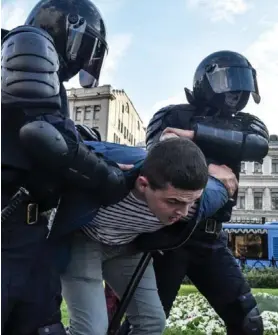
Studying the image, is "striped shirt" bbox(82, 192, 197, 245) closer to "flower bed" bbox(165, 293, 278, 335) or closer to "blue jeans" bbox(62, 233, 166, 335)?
"blue jeans" bbox(62, 233, 166, 335)

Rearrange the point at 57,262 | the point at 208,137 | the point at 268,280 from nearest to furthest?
the point at 57,262 < the point at 208,137 < the point at 268,280

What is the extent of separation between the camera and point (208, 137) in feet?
8.73

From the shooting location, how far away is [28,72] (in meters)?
1.78

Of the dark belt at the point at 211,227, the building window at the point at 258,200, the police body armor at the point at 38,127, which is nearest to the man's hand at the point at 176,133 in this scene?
the dark belt at the point at 211,227

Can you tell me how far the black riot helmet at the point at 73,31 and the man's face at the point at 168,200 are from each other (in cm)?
66

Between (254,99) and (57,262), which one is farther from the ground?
(254,99)

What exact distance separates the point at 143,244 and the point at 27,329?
Result: 68cm

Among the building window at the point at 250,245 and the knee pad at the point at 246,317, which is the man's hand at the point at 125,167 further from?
the building window at the point at 250,245

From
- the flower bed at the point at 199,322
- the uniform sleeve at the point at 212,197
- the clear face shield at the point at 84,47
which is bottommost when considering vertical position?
the flower bed at the point at 199,322

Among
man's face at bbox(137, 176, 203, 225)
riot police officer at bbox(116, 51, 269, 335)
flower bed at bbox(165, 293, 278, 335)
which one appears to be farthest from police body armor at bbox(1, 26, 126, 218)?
flower bed at bbox(165, 293, 278, 335)

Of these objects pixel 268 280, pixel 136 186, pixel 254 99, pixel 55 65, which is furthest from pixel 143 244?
pixel 268 280

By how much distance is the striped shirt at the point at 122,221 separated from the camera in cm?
213

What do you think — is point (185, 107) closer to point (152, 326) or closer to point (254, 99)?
point (254, 99)

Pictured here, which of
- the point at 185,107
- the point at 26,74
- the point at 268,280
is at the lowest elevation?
the point at 268,280
